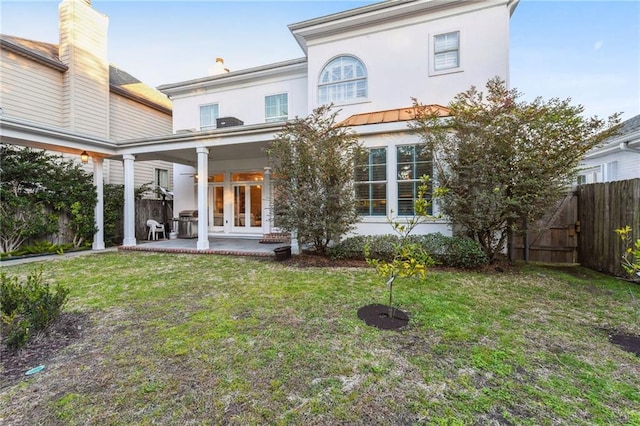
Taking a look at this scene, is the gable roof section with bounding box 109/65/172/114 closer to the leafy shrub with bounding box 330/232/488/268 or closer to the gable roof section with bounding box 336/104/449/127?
the gable roof section with bounding box 336/104/449/127

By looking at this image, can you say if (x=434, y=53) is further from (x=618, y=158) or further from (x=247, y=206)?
(x=247, y=206)

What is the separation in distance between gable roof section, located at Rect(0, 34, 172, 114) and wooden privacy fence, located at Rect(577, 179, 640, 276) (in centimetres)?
1772

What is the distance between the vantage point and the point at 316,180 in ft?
22.5

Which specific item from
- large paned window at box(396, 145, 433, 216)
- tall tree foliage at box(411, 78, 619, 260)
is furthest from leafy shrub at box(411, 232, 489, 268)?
large paned window at box(396, 145, 433, 216)

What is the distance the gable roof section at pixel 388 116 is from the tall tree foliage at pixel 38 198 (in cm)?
896

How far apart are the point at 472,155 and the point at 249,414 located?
6070mm

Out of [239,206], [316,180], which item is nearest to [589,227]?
[316,180]

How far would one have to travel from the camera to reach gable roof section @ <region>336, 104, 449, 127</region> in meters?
7.06

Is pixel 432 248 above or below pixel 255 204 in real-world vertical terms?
below

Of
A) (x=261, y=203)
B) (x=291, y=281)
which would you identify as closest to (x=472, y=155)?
(x=291, y=281)

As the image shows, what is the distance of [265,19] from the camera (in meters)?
9.50

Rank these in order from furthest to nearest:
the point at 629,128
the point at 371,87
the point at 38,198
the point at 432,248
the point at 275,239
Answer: the point at 275,239
the point at 629,128
the point at 371,87
the point at 38,198
the point at 432,248

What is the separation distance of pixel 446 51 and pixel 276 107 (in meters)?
6.26

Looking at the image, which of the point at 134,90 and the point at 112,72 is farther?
the point at 134,90
